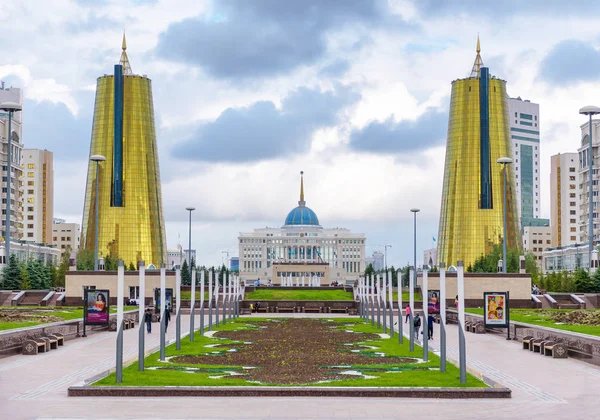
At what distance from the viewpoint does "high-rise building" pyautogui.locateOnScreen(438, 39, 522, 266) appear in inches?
4345

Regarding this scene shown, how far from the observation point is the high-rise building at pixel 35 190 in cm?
15462

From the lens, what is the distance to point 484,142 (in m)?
110

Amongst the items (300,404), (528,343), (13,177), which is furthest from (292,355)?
(13,177)

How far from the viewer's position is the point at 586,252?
11475 centimetres

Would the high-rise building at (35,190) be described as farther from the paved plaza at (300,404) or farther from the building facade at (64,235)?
the paved plaza at (300,404)

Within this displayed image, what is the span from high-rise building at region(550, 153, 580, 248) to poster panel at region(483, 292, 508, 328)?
421ft

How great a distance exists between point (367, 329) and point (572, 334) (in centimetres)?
1613

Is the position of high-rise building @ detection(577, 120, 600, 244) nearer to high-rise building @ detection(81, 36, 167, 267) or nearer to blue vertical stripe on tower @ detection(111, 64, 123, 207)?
high-rise building @ detection(81, 36, 167, 267)

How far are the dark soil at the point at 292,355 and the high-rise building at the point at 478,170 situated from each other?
7219 cm

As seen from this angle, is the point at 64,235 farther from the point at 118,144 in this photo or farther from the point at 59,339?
the point at 59,339

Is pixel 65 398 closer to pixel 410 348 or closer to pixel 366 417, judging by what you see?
pixel 366 417

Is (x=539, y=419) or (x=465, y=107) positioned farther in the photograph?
(x=465, y=107)

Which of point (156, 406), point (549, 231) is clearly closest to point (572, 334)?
point (156, 406)

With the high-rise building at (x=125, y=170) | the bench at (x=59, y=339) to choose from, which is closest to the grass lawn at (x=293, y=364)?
the bench at (x=59, y=339)
